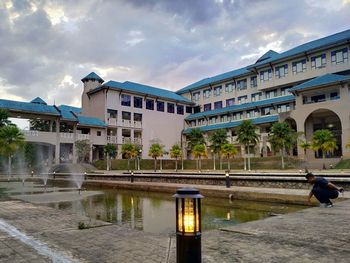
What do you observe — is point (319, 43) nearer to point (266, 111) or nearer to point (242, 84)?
point (266, 111)

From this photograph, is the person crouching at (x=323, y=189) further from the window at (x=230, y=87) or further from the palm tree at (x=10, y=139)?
the window at (x=230, y=87)

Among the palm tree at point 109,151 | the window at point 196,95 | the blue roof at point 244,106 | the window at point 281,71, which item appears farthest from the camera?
the window at point 196,95

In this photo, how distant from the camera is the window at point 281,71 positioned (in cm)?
4972

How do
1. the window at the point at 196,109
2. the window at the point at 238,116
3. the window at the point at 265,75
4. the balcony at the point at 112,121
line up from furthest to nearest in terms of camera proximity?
1. the window at the point at 196,109
2. the window at the point at 238,116
3. the window at the point at 265,75
4. the balcony at the point at 112,121

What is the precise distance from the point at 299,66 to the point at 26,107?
41.3 meters

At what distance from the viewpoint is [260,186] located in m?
16.8

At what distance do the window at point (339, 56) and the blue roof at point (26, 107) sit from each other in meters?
40.6

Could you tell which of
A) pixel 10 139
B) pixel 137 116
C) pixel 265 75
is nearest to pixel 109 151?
pixel 137 116

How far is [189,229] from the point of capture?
154 inches

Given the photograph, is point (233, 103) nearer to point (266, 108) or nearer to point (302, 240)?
point (266, 108)

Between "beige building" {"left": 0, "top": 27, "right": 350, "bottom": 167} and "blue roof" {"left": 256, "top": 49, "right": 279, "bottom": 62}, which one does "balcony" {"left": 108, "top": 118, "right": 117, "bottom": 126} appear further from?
"blue roof" {"left": 256, "top": 49, "right": 279, "bottom": 62}

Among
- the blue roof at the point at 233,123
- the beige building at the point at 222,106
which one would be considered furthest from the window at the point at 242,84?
the blue roof at the point at 233,123

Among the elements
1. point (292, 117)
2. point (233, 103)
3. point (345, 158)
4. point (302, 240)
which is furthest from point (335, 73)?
point (302, 240)

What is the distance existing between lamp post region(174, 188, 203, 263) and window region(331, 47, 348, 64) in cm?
4646
